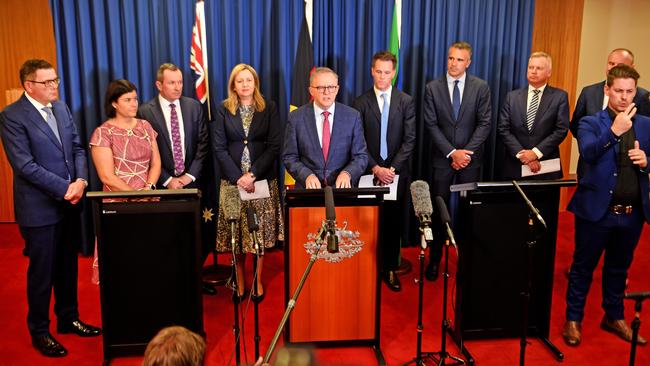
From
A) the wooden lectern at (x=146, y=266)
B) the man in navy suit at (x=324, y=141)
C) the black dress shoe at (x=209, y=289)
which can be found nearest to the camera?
the wooden lectern at (x=146, y=266)

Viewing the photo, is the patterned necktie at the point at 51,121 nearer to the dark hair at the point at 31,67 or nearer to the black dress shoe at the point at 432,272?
the dark hair at the point at 31,67

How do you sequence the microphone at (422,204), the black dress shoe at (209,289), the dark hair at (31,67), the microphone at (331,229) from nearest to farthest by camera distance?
the microphone at (331,229), the microphone at (422,204), the dark hair at (31,67), the black dress shoe at (209,289)

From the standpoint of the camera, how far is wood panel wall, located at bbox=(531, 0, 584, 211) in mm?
6539

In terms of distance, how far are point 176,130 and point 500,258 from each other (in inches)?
102

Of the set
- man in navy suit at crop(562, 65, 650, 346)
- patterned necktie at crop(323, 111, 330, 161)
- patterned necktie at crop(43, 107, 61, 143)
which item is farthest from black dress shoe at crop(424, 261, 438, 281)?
patterned necktie at crop(43, 107, 61, 143)

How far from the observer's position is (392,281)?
470 centimetres

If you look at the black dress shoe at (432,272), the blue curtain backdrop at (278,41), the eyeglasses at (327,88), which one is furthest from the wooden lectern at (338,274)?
the blue curtain backdrop at (278,41)

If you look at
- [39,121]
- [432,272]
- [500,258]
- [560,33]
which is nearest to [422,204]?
[500,258]

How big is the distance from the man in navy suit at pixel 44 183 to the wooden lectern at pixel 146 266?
18.4 inches

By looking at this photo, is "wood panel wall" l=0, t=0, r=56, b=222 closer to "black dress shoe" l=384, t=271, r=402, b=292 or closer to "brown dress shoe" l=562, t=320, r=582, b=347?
"black dress shoe" l=384, t=271, r=402, b=292

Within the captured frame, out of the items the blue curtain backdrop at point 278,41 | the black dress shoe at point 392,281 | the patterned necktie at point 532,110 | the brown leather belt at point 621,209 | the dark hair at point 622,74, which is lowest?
the black dress shoe at point 392,281

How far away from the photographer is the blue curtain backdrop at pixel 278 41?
5102 mm

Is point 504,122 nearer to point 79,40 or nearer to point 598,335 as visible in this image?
point 598,335

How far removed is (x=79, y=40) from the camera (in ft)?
16.7
